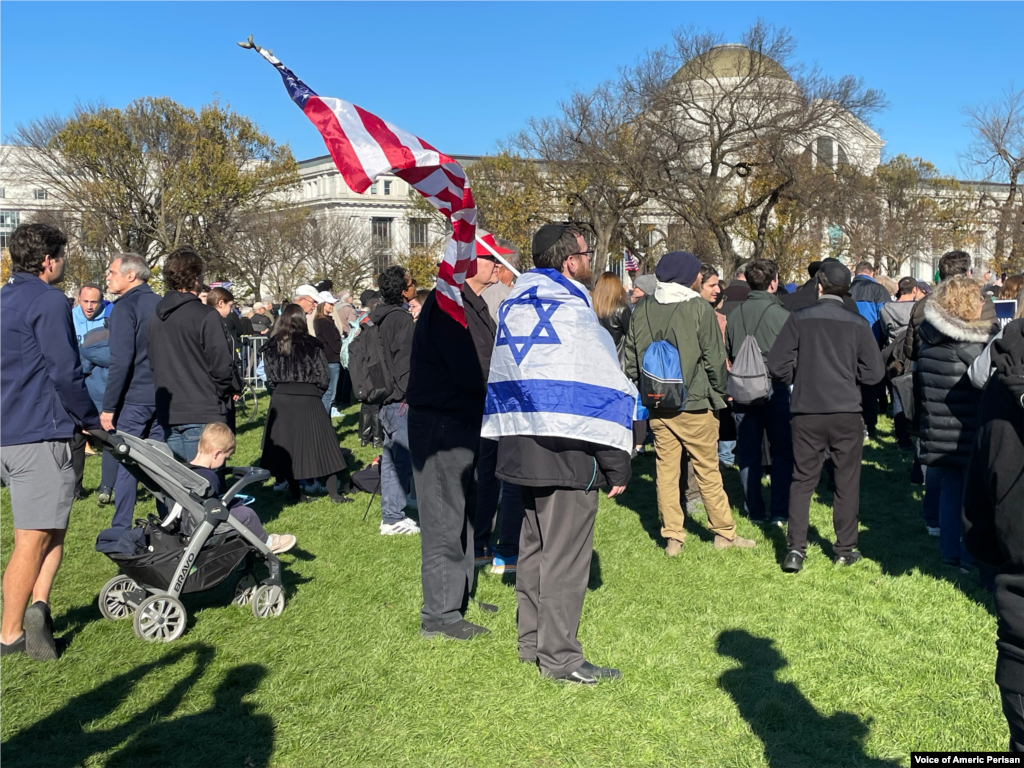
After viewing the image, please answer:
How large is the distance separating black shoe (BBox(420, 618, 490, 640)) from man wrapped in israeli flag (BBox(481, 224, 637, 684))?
65 cm

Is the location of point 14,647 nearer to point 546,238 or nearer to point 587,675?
point 587,675

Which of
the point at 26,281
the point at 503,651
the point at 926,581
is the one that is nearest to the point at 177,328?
the point at 26,281

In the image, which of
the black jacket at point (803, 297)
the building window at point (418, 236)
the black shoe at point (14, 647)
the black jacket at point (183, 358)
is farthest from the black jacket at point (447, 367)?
the building window at point (418, 236)

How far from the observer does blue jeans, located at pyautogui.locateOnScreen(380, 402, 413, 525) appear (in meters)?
7.75

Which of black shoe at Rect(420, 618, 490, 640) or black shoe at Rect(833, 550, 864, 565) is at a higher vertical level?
black shoe at Rect(420, 618, 490, 640)

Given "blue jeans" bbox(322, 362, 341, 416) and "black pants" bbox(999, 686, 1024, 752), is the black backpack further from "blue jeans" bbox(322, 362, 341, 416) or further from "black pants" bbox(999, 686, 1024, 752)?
"black pants" bbox(999, 686, 1024, 752)

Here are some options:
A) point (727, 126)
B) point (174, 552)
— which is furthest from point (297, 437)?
point (727, 126)

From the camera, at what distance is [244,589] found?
585 cm

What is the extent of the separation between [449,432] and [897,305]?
23.7ft

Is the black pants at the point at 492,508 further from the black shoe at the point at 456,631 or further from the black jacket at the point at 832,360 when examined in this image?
the black jacket at the point at 832,360

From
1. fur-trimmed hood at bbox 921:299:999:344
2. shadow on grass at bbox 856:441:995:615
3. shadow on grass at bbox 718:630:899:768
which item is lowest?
shadow on grass at bbox 856:441:995:615

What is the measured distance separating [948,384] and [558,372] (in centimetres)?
320

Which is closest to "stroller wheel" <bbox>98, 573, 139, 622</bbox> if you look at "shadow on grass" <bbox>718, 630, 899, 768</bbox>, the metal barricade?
"shadow on grass" <bbox>718, 630, 899, 768</bbox>

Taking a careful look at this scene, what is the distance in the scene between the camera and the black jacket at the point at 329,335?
12773 millimetres
